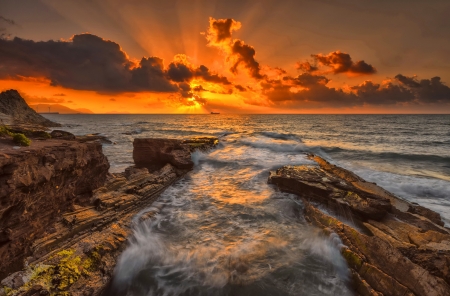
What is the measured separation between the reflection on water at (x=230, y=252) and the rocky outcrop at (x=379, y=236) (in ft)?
1.86

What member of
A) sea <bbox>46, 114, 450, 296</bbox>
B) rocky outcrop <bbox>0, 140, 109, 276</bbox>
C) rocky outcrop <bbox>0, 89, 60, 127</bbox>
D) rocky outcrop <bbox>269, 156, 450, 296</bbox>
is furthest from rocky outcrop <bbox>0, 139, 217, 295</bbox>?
rocky outcrop <bbox>0, 89, 60, 127</bbox>

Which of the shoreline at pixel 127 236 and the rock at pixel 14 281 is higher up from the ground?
the rock at pixel 14 281

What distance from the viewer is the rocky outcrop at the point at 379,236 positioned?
514cm

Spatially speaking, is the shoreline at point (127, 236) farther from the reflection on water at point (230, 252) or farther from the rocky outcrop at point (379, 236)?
the reflection on water at point (230, 252)

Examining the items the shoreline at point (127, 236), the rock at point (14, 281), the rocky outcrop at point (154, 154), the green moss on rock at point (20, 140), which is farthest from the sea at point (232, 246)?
the green moss on rock at point (20, 140)

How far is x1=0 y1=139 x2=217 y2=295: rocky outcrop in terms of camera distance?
15.6 ft

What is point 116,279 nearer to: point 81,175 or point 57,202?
point 57,202

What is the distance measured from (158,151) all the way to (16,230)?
10542 mm

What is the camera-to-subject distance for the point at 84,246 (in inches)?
235

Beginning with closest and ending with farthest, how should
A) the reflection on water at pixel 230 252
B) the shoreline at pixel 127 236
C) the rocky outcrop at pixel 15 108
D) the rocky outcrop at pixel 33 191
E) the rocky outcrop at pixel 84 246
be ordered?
Answer: the rocky outcrop at pixel 84 246 < the shoreline at pixel 127 236 < the rocky outcrop at pixel 33 191 < the reflection on water at pixel 230 252 < the rocky outcrop at pixel 15 108

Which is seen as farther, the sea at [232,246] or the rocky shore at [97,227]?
the sea at [232,246]

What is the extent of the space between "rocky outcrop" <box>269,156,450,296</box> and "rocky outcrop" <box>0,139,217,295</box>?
7.00 metres

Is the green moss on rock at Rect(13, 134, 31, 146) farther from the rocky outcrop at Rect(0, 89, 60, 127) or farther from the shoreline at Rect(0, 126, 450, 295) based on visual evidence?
the rocky outcrop at Rect(0, 89, 60, 127)

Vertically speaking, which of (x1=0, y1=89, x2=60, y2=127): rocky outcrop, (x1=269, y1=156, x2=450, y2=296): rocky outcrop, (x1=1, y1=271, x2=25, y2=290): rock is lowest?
(x1=269, y1=156, x2=450, y2=296): rocky outcrop
